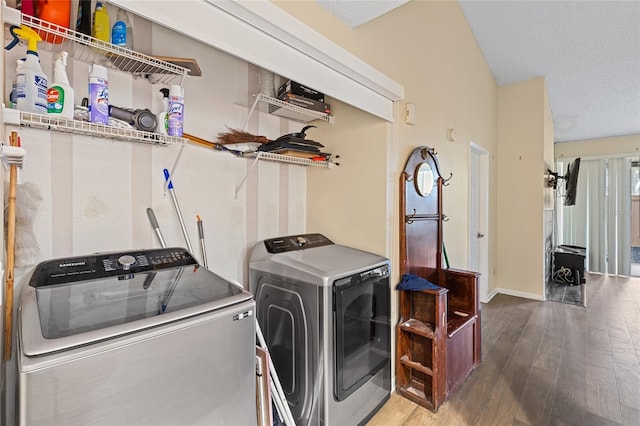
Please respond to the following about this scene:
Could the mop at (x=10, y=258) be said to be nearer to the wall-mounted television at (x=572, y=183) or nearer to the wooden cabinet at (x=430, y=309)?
the wooden cabinet at (x=430, y=309)

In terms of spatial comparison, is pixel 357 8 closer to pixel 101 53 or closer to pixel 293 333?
pixel 101 53

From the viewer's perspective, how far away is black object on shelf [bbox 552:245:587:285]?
16.7ft

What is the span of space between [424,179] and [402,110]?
61 centimetres

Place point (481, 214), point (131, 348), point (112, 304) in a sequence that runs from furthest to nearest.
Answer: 1. point (481, 214)
2. point (112, 304)
3. point (131, 348)

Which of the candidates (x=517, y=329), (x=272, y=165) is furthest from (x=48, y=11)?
(x=517, y=329)

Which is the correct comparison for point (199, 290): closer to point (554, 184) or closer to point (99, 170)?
point (99, 170)

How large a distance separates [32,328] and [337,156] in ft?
6.49

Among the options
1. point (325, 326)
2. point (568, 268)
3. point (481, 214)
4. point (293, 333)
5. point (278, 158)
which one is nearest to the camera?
point (325, 326)

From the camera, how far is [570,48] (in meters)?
3.72

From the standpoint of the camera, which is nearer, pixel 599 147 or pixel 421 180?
pixel 421 180

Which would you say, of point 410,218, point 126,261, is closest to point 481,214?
point 410,218

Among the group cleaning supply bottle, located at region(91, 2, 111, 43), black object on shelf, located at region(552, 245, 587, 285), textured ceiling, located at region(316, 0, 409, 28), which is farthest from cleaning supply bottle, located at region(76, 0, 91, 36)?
black object on shelf, located at region(552, 245, 587, 285)

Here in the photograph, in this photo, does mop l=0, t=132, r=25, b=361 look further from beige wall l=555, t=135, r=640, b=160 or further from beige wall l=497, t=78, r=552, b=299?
beige wall l=555, t=135, r=640, b=160

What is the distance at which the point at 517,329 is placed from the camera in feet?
11.1
